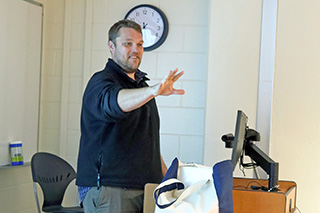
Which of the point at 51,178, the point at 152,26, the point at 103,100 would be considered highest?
the point at 152,26

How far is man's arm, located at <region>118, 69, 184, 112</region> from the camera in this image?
6.60 feet

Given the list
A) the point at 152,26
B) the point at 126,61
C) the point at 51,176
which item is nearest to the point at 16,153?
the point at 51,176

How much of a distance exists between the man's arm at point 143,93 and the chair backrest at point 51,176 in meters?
1.56

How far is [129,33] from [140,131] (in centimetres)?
53

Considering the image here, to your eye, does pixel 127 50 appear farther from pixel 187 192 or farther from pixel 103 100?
pixel 187 192

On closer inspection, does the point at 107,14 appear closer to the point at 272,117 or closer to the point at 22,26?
the point at 22,26

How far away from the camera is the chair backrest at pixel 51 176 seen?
3.45 m

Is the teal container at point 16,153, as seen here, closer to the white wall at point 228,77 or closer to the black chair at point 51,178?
the white wall at point 228,77

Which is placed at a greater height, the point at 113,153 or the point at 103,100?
the point at 103,100

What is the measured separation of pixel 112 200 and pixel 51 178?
4.29 feet

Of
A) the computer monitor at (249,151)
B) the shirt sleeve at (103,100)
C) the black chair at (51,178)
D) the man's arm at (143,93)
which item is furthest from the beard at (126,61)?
the black chair at (51,178)

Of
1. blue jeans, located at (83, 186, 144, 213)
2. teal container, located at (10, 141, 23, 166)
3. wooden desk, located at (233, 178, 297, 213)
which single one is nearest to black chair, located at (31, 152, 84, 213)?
teal container, located at (10, 141, 23, 166)

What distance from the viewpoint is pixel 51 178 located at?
355 centimetres

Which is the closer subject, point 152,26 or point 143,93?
point 143,93
